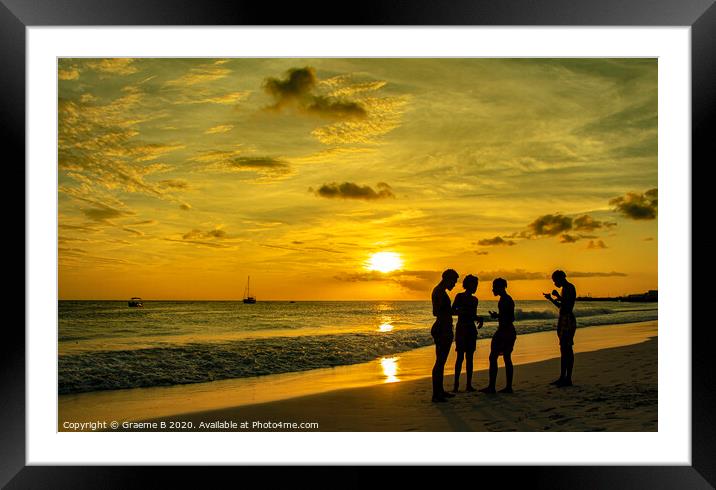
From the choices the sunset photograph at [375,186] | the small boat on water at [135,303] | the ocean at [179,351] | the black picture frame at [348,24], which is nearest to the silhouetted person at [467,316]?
the sunset photograph at [375,186]

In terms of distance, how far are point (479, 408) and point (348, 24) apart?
3854 millimetres

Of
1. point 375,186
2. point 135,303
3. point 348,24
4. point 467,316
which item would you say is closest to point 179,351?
point 375,186

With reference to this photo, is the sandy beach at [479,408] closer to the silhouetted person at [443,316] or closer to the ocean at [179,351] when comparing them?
the silhouetted person at [443,316]

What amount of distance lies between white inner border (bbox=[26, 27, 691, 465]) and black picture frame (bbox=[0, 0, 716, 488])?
0.10 metres

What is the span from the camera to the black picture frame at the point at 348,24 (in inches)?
170

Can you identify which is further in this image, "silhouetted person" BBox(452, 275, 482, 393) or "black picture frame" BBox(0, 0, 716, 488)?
"silhouetted person" BBox(452, 275, 482, 393)

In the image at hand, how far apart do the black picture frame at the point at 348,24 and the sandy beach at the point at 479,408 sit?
31.9 inches

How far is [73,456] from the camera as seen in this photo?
454 cm

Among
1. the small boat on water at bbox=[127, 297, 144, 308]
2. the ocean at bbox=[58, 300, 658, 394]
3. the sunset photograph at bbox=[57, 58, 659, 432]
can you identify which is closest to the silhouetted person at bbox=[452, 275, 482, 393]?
the sunset photograph at bbox=[57, 58, 659, 432]

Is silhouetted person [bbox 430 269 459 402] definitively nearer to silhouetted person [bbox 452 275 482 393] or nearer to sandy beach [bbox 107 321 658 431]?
silhouetted person [bbox 452 275 482 393]

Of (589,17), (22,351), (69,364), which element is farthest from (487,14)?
(69,364)

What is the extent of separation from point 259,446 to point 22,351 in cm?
202

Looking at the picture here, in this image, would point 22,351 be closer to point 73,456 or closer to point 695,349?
point 73,456

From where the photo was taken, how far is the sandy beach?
5.38 meters
